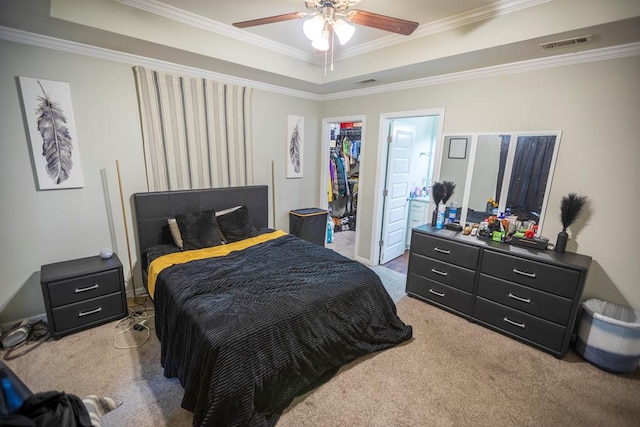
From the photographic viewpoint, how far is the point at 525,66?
2559mm

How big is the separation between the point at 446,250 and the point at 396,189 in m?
1.41

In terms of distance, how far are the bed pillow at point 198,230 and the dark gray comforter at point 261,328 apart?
463mm

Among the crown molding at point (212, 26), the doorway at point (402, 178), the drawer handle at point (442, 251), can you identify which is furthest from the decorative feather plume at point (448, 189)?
the crown molding at point (212, 26)

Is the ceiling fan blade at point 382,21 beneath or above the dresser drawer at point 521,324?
above

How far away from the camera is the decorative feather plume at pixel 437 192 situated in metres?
3.14

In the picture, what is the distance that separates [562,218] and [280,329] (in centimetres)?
253

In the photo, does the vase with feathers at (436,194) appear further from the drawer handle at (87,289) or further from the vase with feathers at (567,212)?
the drawer handle at (87,289)

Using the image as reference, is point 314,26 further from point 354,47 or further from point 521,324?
point 521,324

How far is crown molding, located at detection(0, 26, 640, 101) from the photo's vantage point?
86.4 inches

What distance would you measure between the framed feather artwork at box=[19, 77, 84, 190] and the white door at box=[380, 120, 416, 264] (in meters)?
3.43

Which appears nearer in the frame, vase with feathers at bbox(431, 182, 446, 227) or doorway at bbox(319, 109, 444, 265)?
vase with feathers at bbox(431, 182, 446, 227)

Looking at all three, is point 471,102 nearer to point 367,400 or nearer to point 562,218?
point 562,218

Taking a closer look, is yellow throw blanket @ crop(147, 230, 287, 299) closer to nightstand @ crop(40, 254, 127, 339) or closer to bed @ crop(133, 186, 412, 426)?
bed @ crop(133, 186, 412, 426)

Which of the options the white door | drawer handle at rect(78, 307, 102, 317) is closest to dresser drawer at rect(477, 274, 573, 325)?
the white door
